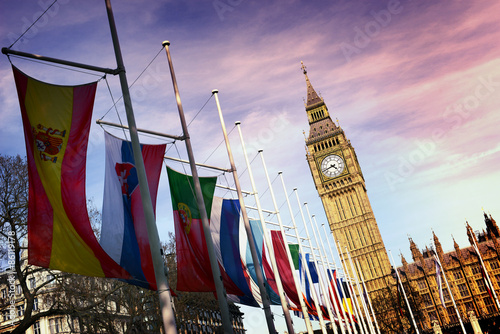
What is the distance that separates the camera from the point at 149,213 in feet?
34.7

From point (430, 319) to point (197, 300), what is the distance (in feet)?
256

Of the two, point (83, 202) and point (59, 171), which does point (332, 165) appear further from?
point (59, 171)

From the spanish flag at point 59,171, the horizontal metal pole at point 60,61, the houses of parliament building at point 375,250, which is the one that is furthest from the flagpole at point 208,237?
the houses of parliament building at point 375,250

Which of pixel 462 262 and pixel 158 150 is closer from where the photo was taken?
pixel 158 150

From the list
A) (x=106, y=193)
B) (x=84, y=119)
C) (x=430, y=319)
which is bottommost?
(x=430, y=319)

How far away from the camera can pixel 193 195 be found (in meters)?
17.8

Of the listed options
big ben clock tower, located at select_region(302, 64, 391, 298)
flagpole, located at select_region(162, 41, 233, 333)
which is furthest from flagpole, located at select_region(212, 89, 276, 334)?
big ben clock tower, located at select_region(302, 64, 391, 298)

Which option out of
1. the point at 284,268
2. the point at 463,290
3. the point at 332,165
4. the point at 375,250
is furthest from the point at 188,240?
the point at 463,290

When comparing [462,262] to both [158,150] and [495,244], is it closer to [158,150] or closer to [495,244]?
[495,244]

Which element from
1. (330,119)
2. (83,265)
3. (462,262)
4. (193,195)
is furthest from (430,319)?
(83,265)

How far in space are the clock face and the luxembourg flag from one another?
333 ft

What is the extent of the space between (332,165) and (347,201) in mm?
9405

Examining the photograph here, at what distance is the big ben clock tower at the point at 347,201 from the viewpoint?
4191 inches

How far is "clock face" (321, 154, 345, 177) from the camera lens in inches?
4451
